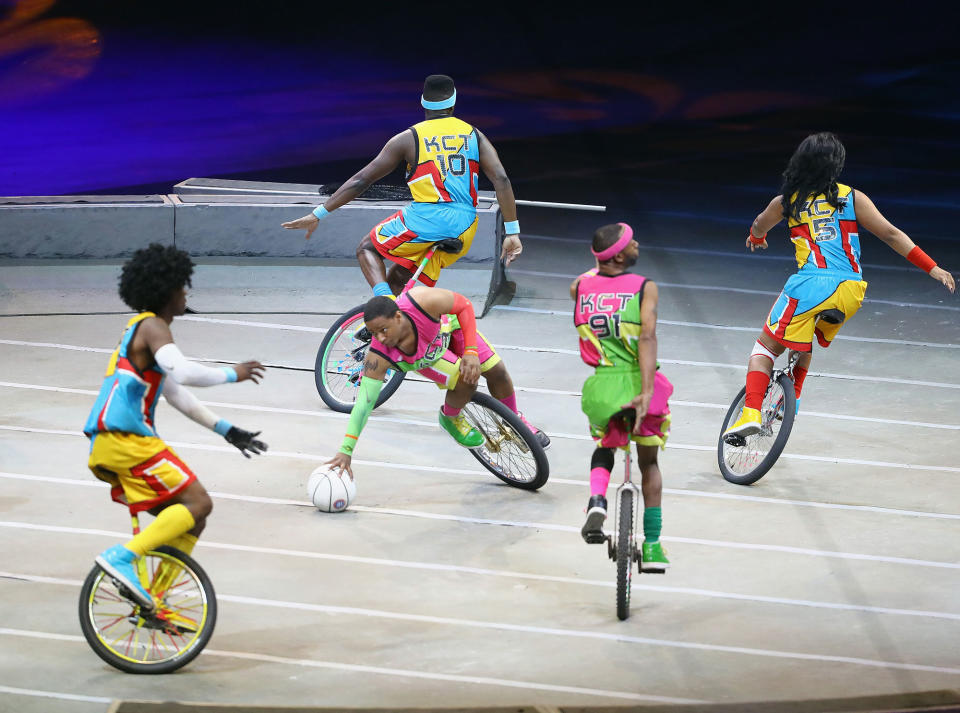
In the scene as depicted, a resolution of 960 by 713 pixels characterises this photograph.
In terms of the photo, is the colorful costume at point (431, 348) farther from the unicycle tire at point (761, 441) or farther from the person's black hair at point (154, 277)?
the person's black hair at point (154, 277)

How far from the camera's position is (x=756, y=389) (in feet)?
29.3

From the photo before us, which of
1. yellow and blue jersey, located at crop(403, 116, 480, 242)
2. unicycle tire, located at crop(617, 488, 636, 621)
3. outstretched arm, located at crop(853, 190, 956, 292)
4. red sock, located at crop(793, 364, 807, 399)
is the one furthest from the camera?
yellow and blue jersey, located at crop(403, 116, 480, 242)

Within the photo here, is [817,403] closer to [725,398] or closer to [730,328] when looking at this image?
[725,398]

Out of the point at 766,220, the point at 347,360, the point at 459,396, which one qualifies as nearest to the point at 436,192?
the point at 347,360

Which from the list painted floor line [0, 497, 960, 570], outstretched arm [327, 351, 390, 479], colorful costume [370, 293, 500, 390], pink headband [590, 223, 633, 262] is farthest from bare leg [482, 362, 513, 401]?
pink headband [590, 223, 633, 262]

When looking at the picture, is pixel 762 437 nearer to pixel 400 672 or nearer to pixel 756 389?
pixel 756 389

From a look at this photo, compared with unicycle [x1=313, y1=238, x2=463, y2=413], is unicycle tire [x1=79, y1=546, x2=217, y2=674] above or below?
below

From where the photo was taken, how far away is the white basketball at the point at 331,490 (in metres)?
8.20

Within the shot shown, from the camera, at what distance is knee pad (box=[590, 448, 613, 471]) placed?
277 inches

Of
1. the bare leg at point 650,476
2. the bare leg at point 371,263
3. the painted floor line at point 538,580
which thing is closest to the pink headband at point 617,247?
the bare leg at point 650,476

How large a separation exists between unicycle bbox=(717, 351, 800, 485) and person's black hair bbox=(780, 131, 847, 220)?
1018mm

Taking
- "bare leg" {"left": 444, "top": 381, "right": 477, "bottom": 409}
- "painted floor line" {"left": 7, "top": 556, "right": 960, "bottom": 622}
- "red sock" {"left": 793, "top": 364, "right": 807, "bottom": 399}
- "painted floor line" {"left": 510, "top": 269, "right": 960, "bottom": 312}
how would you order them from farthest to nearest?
"painted floor line" {"left": 510, "top": 269, "right": 960, "bottom": 312}
"red sock" {"left": 793, "top": 364, "right": 807, "bottom": 399}
"bare leg" {"left": 444, "top": 381, "right": 477, "bottom": 409}
"painted floor line" {"left": 7, "top": 556, "right": 960, "bottom": 622}

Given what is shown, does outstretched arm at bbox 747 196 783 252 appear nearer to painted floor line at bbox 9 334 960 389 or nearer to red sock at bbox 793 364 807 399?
red sock at bbox 793 364 807 399

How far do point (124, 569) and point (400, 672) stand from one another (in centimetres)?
127
